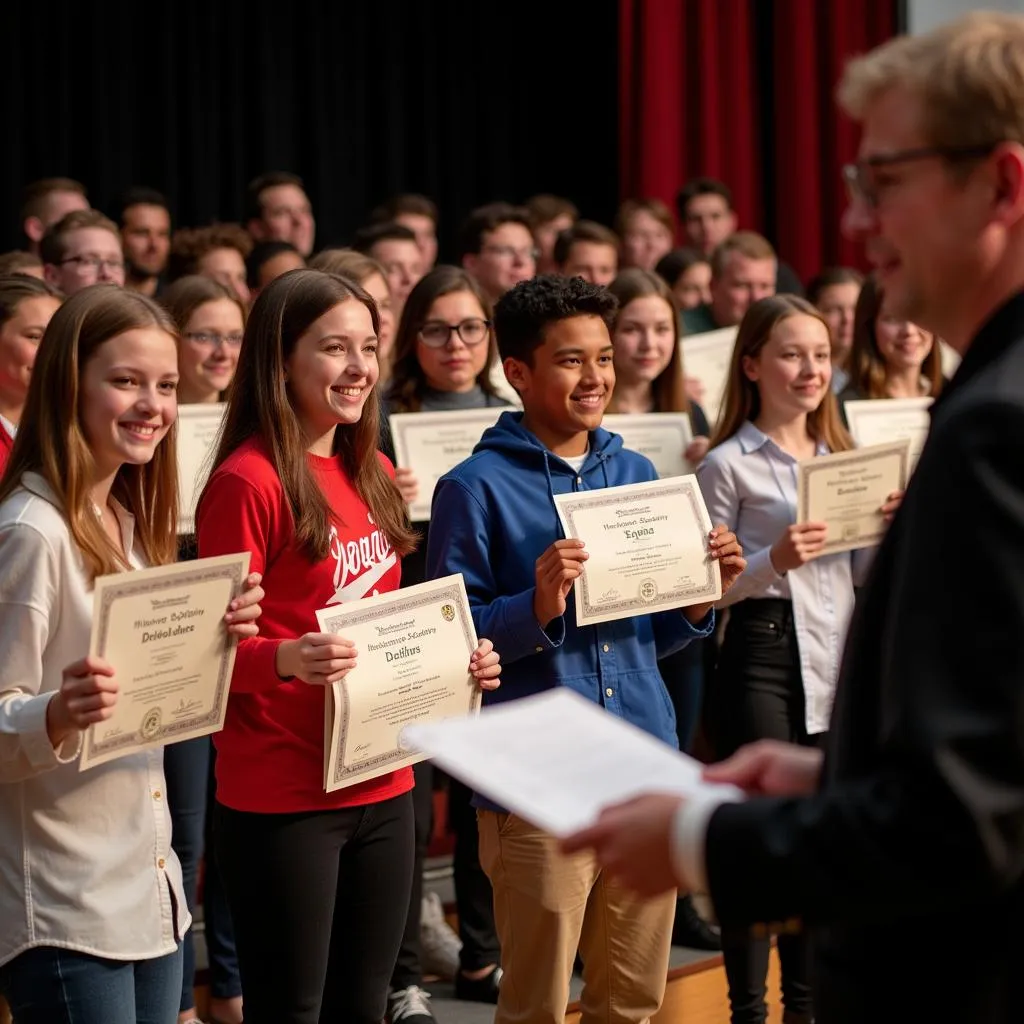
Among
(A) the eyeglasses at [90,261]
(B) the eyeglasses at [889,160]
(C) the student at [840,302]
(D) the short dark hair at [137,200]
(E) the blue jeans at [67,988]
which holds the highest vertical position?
(D) the short dark hair at [137,200]

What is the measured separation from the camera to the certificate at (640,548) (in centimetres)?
276

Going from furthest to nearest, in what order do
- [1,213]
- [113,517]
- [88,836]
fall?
[1,213] < [113,517] < [88,836]

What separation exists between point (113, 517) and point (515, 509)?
82 centimetres

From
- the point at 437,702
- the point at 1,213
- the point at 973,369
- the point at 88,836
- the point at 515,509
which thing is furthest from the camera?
the point at 1,213

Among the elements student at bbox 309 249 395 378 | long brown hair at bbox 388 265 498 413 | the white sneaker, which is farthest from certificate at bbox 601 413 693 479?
the white sneaker

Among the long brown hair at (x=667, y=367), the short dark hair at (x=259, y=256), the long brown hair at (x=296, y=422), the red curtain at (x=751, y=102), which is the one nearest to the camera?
the long brown hair at (x=296, y=422)

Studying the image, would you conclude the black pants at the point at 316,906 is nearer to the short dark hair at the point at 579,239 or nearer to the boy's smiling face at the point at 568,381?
the boy's smiling face at the point at 568,381

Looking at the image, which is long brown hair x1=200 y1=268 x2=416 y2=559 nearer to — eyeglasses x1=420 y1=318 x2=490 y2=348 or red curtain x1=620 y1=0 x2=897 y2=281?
eyeglasses x1=420 y1=318 x2=490 y2=348

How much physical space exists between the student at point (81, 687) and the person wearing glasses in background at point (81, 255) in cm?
230

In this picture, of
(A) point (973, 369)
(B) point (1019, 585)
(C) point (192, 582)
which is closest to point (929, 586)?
(B) point (1019, 585)

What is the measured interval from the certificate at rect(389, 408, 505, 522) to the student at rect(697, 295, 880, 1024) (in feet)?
2.10

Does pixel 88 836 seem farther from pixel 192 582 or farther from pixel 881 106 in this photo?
pixel 881 106

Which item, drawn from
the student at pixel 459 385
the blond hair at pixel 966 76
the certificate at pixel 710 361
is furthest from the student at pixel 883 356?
the blond hair at pixel 966 76

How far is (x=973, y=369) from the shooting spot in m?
1.32
